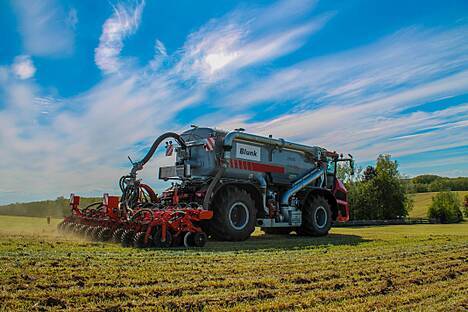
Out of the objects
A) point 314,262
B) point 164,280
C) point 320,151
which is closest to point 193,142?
point 320,151

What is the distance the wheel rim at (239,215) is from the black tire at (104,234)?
11.5 ft

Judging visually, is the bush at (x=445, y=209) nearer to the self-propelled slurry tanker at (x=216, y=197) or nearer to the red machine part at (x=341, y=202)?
the red machine part at (x=341, y=202)

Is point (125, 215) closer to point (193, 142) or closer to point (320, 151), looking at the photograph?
point (193, 142)

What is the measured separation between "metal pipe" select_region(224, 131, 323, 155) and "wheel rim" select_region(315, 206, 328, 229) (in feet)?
7.59

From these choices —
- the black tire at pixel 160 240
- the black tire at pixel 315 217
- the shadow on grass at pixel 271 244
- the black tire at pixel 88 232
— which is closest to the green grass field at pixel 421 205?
the black tire at pixel 315 217

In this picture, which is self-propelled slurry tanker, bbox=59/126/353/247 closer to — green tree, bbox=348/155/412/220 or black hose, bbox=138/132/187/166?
black hose, bbox=138/132/187/166

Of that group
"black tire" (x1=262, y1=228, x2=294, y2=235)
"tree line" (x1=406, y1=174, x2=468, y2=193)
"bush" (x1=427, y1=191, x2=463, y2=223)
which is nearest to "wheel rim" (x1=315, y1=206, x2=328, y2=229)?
"black tire" (x1=262, y1=228, x2=294, y2=235)

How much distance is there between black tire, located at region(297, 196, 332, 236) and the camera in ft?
53.4

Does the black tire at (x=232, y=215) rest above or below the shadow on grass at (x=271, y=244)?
above

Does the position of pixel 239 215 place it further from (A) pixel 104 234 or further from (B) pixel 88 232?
(B) pixel 88 232

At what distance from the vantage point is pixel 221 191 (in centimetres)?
1286

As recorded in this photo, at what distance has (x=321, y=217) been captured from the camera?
16.9m

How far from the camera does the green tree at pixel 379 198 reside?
2185 inches

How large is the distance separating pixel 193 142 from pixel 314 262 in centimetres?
742
